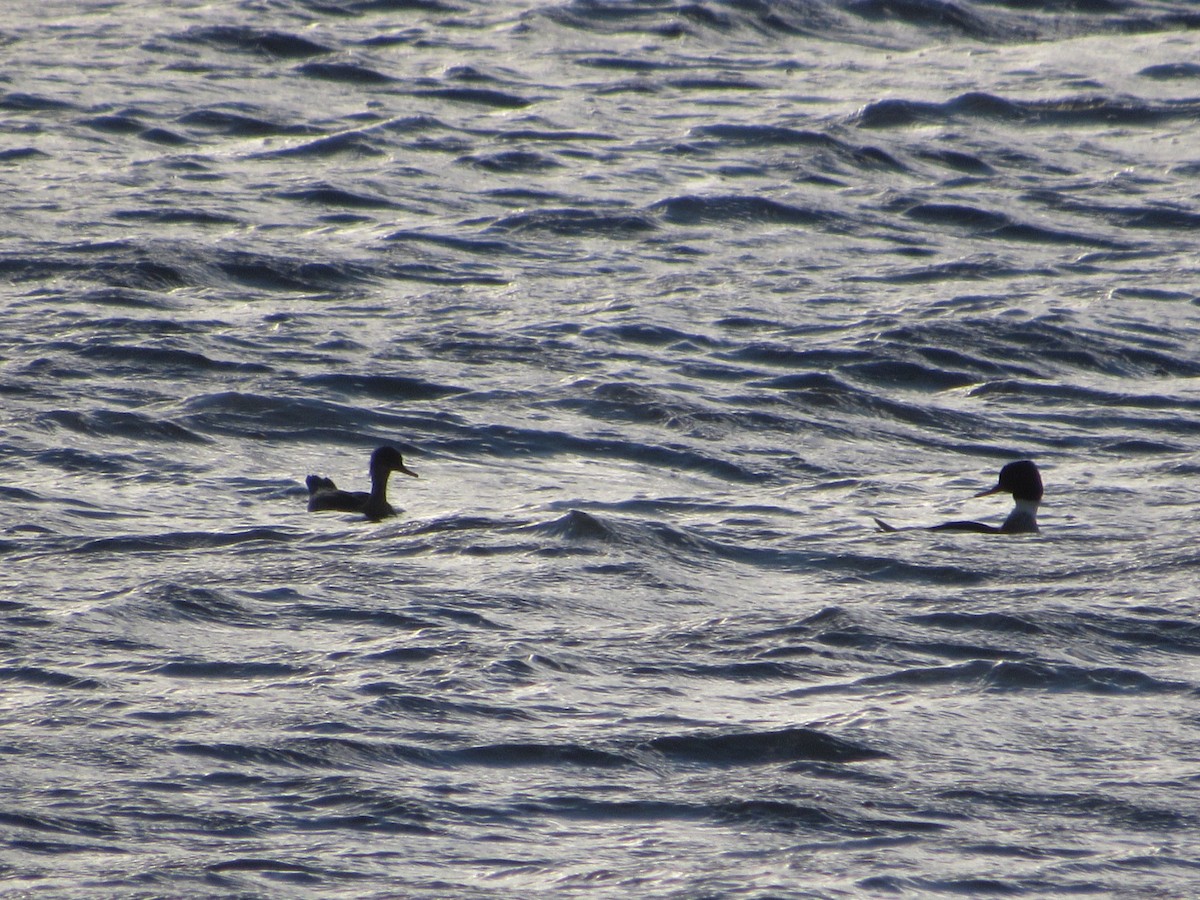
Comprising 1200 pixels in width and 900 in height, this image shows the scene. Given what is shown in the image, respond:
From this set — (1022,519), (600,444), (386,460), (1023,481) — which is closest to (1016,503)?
(1023,481)

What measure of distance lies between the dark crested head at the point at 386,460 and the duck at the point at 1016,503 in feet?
8.46

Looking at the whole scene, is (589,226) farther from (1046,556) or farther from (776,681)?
(776,681)

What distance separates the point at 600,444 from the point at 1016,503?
244 centimetres

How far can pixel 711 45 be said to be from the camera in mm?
21578

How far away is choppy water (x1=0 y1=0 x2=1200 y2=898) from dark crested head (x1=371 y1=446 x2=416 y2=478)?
17 cm

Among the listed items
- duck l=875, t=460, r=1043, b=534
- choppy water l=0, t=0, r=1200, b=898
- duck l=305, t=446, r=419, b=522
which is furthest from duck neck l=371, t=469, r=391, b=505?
duck l=875, t=460, r=1043, b=534

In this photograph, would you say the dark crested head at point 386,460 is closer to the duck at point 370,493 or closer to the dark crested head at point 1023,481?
the duck at point 370,493

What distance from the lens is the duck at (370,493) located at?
1091cm

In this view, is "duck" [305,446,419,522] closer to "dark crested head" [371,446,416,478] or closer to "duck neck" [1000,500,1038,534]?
"dark crested head" [371,446,416,478]

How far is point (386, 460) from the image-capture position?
451 inches

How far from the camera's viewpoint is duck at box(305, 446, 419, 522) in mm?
10914

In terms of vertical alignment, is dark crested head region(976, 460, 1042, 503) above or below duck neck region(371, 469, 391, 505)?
above

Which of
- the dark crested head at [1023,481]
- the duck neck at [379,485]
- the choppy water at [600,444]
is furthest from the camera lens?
the dark crested head at [1023,481]

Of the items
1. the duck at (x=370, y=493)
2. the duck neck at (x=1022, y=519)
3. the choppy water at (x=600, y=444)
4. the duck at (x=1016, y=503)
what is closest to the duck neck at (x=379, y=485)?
the duck at (x=370, y=493)
